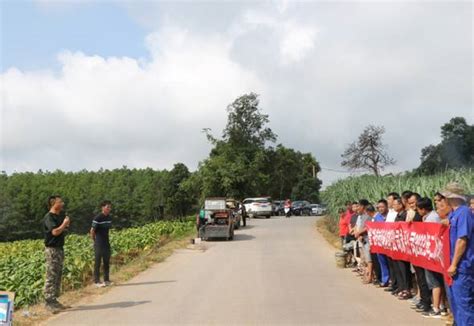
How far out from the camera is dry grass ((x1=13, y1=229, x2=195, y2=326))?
9.80 metres

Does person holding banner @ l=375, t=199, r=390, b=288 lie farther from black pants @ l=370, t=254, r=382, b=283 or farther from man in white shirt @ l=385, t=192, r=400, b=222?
man in white shirt @ l=385, t=192, r=400, b=222

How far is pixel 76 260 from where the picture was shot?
15750 mm

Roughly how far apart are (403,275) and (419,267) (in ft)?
4.28

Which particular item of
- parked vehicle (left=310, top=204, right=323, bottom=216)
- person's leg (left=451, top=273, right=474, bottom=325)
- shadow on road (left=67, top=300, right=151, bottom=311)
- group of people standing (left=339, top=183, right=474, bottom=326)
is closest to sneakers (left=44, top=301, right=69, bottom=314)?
shadow on road (left=67, top=300, right=151, bottom=311)

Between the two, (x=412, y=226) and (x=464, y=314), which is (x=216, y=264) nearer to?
(x=412, y=226)

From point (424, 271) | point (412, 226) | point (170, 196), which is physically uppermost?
point (170, 196)

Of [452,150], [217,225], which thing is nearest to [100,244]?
[217,225]

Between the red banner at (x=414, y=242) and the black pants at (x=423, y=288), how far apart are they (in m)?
0.14

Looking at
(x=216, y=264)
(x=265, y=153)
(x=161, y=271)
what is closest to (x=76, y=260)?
(x=161, y=271)

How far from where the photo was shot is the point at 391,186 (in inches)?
755

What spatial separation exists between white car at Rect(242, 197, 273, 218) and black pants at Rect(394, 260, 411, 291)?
1340 inches

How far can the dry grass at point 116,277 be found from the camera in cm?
980

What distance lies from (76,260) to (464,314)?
37.9 feet

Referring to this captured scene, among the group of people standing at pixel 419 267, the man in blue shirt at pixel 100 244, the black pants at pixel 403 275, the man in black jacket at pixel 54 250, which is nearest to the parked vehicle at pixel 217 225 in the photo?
the group of people standing at pixel 419 267
